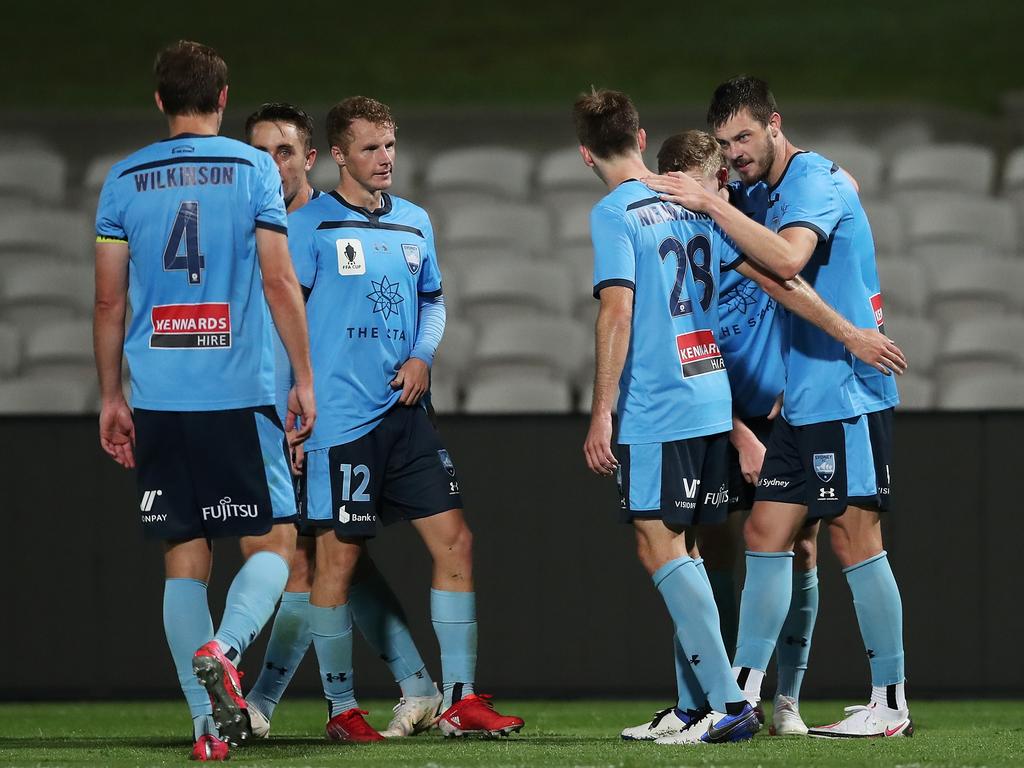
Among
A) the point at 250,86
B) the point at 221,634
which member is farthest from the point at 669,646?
the point at 250,86

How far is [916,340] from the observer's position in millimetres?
8562

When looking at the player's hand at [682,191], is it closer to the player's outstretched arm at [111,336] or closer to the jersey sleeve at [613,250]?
the jersey sleeve at [613,250]

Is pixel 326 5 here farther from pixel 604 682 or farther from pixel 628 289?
pixel 628 289

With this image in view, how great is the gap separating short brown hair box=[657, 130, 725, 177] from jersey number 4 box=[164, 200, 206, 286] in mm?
1657

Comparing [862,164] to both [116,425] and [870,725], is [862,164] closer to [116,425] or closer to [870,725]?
[870,725]

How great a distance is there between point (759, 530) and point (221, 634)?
1750 mm

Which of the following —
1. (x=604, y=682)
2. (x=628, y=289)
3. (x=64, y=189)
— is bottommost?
(x=604, y=682)

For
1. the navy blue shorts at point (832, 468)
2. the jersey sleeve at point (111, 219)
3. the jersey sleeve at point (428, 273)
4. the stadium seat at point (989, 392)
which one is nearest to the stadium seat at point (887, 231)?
the stadium seat at point (989, 392)

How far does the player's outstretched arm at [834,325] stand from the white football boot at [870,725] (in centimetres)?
110

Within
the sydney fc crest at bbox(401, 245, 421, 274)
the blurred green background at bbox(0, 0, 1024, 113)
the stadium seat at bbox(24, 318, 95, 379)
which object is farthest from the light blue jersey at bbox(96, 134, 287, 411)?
the blurred green background at bbox(0, 0, 1024, 113)

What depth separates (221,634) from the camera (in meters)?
4.12

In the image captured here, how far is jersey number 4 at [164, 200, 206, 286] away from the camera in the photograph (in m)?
4.17

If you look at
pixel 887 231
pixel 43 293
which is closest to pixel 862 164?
pixel 887 231

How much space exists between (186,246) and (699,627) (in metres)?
1.89
